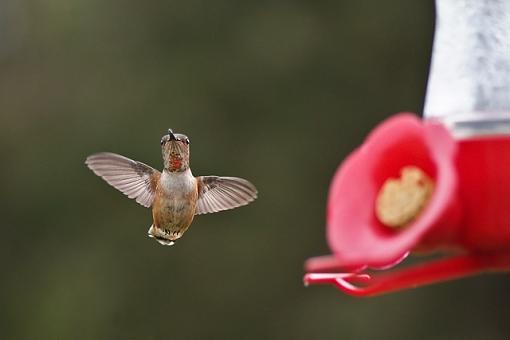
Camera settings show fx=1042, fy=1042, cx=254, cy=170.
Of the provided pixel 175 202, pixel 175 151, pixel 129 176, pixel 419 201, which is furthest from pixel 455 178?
pixel 129 176

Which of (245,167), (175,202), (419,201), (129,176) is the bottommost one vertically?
(419,201)

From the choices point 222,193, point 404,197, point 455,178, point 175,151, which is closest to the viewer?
point 455,178

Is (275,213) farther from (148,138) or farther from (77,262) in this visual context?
(77,262)

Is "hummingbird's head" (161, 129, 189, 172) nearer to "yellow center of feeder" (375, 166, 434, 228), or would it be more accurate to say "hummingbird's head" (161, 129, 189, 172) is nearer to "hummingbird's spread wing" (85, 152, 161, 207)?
"hummingbird's spread wing" (85, 152, 161, 207)

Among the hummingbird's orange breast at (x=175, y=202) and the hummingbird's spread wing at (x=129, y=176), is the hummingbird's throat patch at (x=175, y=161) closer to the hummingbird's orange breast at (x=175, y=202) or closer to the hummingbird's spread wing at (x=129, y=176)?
the hummingbird's orange breast at (x=175, y=202)

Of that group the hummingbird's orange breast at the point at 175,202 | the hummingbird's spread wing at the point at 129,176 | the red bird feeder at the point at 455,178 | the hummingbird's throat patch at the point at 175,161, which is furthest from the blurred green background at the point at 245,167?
the red bird feeder at the point at 455,178

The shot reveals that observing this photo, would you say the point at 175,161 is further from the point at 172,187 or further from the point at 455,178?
the point at 455,178

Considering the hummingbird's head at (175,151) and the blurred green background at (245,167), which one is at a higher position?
the blurred green background at (245,167)
